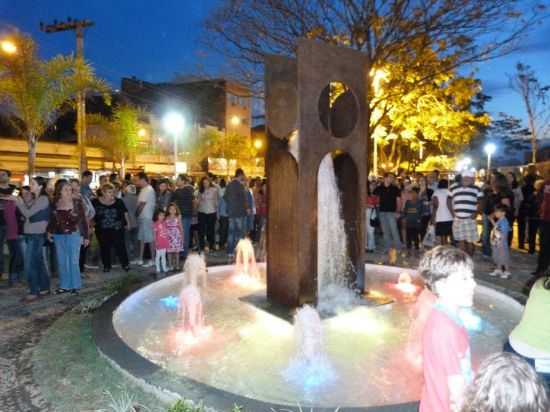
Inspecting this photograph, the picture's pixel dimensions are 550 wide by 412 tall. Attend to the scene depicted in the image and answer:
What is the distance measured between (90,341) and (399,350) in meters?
3.40

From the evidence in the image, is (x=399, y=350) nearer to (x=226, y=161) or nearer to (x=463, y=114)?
(x=463, y=114)

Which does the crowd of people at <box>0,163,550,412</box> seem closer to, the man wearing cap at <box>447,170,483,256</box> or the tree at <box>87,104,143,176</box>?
the man wearing cap at <box>447,170,483,256</box>

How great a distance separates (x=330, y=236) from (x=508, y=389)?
593cm

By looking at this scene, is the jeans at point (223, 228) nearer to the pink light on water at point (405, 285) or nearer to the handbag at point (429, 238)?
the handbag at point (429, 238)

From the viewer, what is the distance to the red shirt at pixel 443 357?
7.47 feet

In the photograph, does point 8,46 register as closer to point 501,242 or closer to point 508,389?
point 501,242

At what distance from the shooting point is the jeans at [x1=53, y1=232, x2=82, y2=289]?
767 cm

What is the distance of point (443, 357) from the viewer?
7.49 ft

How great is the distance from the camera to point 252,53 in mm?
15414

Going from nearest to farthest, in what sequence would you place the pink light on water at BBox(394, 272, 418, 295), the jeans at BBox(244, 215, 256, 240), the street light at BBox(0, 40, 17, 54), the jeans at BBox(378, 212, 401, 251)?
the pink light on water at BBox(394, 272, 418, 295) < the jeans at BBox(378, 212, 401, 251) < the jeans at BBox(244, 215, 256, 240) < the street light at BBox(0, 40, 17, 54)

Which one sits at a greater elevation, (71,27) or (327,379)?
(71,27)

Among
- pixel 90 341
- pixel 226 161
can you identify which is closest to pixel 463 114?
pixel 90 341

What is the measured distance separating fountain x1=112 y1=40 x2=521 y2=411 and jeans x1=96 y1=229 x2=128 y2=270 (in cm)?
192

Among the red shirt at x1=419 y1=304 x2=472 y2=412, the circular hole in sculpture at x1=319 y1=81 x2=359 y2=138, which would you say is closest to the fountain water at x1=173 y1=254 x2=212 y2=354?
the circular hole in sculpture at x1=319 y1=81 x2=359 y2=138
